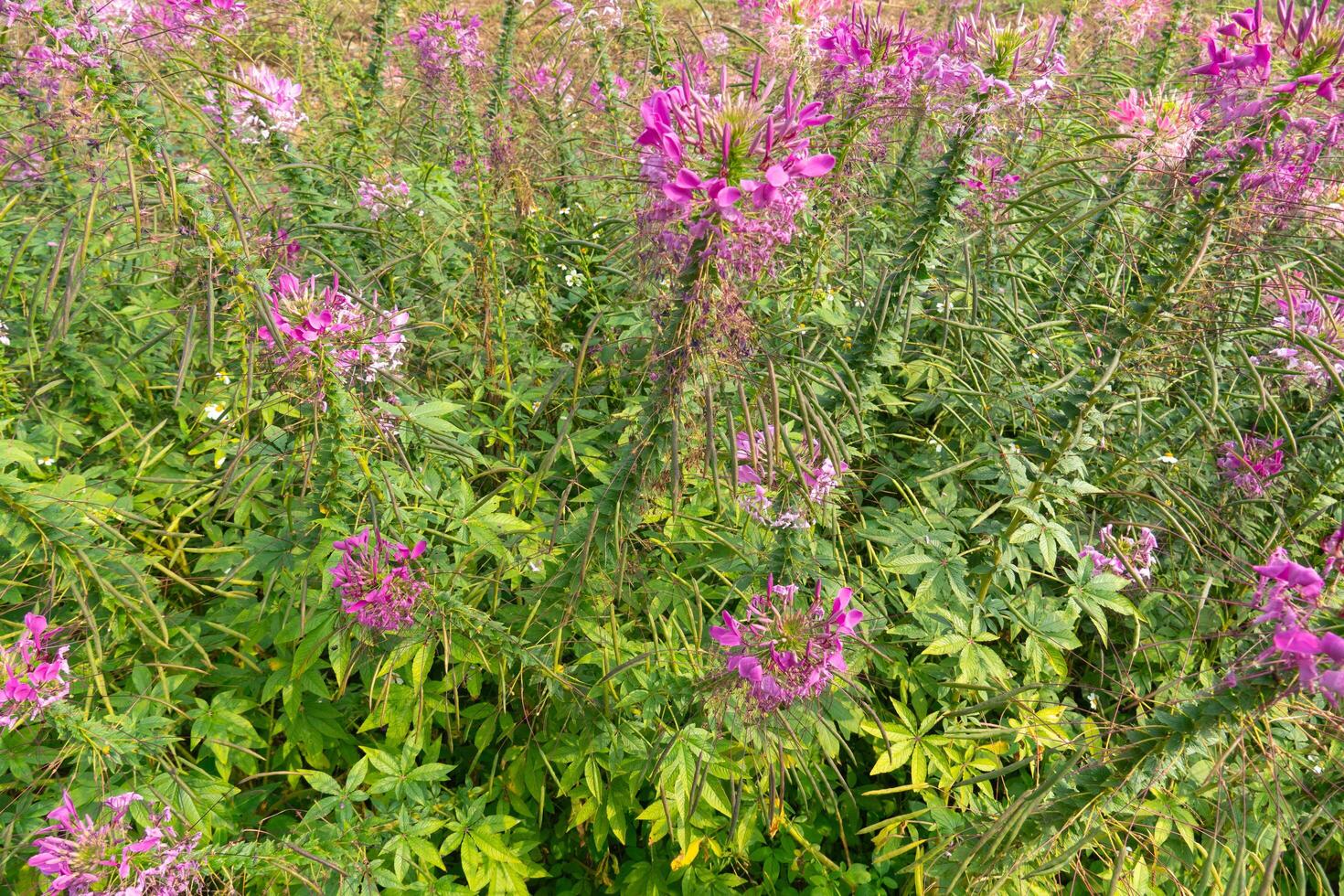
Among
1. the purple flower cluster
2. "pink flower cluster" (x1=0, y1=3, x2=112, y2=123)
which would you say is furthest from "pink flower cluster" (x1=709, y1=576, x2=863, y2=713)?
"pink flower cluster" (x1=0, y1=3, x2=112, y2=123)

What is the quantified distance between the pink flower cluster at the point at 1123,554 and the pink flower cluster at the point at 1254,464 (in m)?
0.50

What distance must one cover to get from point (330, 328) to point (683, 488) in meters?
1.05

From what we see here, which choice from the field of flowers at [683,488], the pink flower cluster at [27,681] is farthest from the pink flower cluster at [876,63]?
the pink flower cluster at [27,681]

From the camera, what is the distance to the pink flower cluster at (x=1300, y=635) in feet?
4.09

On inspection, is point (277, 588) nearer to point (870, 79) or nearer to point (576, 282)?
point (576, 282)

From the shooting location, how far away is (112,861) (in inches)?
66.4

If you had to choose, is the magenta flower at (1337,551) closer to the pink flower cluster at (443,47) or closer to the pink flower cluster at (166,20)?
the pink flower cluster at (166,20)

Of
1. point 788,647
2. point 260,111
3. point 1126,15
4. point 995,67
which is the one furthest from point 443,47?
point 1126,15

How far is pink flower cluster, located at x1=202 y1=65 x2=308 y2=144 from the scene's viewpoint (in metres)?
2.84

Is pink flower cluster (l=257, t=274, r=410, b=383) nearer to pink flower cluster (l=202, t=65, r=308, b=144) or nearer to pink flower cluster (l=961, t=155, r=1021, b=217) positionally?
pink flower cluster (l=202, t=65, r=308, b=144)

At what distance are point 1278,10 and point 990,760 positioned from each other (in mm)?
2316

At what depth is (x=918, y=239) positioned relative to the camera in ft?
7.97

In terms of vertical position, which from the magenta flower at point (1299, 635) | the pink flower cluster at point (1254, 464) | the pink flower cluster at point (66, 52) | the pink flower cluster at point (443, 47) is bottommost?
the pink flower cluster at point (1254, 464)

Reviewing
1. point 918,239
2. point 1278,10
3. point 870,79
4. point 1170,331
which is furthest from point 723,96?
point 1170,331
